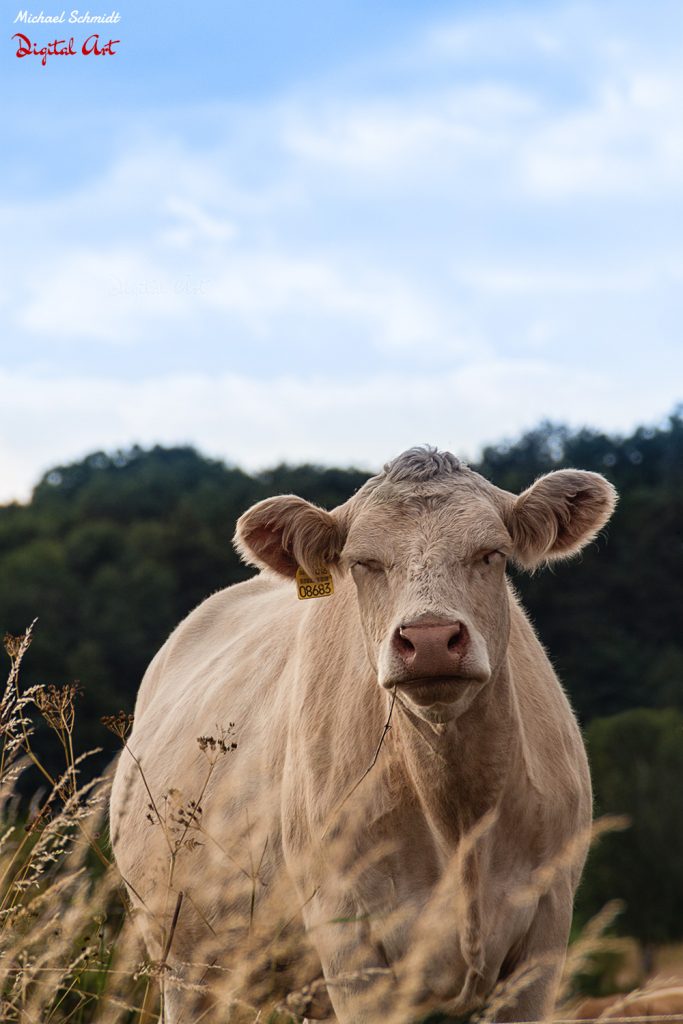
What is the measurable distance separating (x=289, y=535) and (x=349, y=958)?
1.48 metres

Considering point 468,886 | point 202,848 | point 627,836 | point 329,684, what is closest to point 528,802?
point 468,886

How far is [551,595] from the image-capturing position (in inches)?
2141

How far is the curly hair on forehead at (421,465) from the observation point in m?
4.69

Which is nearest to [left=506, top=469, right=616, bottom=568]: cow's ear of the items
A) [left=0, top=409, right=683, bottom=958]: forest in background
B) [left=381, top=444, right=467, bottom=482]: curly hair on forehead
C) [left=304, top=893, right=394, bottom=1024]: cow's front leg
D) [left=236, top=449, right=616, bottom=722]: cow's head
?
[left=236, top=449, right=616, bottom=722]: cow's head

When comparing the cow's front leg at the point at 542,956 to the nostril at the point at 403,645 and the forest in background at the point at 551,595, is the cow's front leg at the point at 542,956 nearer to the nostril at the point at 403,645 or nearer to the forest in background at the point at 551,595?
the nostril at the point at 403,645

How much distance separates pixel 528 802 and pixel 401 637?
37.8 inches

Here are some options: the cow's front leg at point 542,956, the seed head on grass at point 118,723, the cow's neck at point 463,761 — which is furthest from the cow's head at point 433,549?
the cow's front leg at point 542,956

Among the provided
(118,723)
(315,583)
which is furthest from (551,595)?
(118,723)

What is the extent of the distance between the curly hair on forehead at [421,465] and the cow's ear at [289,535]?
28cm

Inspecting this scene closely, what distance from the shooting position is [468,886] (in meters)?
4.36

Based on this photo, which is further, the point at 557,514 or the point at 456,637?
the point at 557,514

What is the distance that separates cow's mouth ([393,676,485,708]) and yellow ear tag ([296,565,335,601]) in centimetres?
91

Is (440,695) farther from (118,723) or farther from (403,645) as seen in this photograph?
(118,723)

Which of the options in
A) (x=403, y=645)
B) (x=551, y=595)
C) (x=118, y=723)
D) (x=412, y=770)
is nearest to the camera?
(x=118, y=723)
